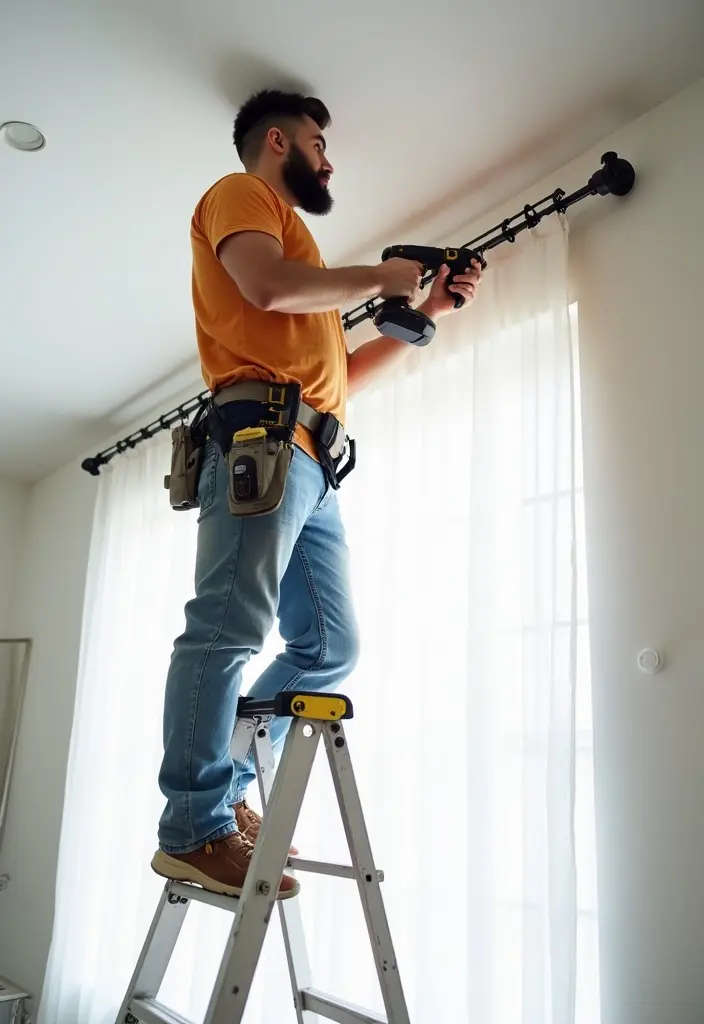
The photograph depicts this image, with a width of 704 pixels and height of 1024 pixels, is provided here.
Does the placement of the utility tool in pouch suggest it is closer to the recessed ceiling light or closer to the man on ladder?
the man on ladder

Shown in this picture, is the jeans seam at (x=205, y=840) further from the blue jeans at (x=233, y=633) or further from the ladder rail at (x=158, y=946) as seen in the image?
the ladder rail at (x=158, y=946)

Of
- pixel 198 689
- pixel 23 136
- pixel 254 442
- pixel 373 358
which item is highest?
pixel 23 136

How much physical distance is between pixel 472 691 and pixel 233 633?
2.32ft

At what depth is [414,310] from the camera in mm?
1614

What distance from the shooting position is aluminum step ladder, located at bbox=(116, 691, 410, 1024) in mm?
1074

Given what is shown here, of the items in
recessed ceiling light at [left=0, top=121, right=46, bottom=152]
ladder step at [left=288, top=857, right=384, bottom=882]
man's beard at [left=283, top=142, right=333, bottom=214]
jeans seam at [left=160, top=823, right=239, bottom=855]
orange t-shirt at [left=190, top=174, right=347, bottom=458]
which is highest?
recessed ceiling light at [left=0, top=121, right=46, bottom=152]

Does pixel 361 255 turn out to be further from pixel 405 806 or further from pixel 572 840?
pixel 572 840

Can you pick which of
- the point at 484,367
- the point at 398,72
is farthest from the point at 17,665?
the point at 398,72

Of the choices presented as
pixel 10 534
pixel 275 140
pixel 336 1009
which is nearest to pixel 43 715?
pixel 10 534

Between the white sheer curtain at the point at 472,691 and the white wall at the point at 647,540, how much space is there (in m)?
0.06

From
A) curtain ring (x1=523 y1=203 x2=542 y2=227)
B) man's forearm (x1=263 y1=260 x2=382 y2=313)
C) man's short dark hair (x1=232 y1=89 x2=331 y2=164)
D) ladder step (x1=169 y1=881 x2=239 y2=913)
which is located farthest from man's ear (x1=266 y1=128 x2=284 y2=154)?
ladder step (x1=169 y1=881 x2=239 y2=913)

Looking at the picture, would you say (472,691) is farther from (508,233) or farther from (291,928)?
(508,233)

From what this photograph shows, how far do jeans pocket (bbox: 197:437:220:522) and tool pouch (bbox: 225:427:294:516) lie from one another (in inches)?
4.0

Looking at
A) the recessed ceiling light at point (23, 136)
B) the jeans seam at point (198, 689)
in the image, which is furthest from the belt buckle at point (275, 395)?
the recessed ceiling light at point (23, 136)
